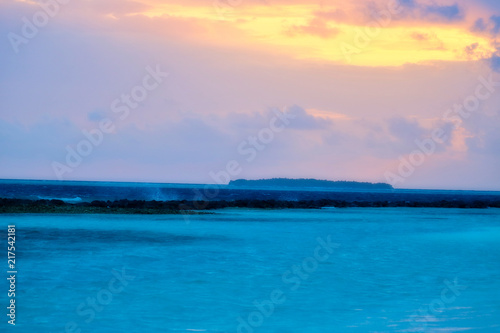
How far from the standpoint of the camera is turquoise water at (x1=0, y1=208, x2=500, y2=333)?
432 inches

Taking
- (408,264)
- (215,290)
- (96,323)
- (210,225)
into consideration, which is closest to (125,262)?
(215,290)

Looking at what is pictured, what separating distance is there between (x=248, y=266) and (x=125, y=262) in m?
3.33

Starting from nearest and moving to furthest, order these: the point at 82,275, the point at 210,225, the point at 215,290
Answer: the point at 215,290, the point at 82,275, the point at 210,225

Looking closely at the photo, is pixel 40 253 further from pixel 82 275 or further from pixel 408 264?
pixel 408 264

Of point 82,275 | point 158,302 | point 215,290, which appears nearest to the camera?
point 158,302

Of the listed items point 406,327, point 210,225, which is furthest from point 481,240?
point 406,327

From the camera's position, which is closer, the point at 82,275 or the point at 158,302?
the point at 158,302

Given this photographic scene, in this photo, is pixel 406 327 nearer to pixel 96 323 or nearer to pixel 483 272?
→ pixel 96 323

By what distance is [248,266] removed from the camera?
56.6 feet

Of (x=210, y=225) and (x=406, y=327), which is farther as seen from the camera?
(x=210, y=225)

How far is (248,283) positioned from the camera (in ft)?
48.0

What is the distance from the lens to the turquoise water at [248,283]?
1098cm

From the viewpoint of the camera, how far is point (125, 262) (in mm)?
17469

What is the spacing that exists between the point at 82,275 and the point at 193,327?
18.3 feet
